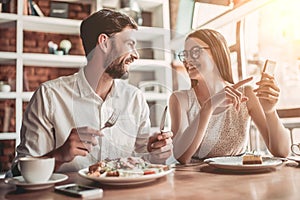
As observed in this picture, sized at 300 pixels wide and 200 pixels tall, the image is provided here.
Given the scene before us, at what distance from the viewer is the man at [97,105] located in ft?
4.76

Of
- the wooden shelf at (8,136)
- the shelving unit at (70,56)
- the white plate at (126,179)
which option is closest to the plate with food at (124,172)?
the white plate at (126,179)

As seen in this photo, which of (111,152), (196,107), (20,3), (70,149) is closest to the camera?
(70,149)

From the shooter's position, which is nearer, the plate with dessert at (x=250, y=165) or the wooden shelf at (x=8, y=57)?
the plate with dessert at (x=250, y=165)

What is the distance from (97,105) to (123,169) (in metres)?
0.68

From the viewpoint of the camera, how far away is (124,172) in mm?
922

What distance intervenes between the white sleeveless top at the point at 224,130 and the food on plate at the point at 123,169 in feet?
2.14

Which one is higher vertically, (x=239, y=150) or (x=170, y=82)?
(x=170, y=82)

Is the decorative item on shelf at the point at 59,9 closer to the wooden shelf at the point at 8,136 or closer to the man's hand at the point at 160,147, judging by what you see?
the wooden shelf at the point at 8,136

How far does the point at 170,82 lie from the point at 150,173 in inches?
89.1

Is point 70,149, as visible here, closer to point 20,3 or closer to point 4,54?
point 4,54

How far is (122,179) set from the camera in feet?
2.74

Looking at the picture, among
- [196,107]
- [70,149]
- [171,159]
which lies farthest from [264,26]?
[70,149]

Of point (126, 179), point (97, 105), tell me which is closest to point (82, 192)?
point (126, 179)

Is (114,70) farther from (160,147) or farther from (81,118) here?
(160,147)
